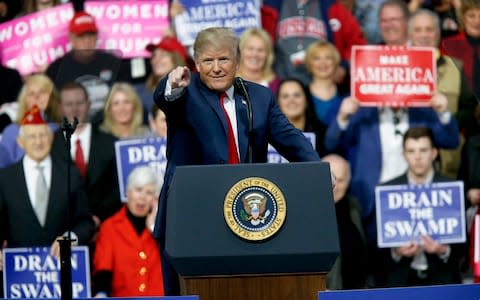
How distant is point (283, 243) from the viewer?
485 centimetres

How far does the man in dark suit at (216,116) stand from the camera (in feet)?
17.3

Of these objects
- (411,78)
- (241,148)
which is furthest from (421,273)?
(241,148)

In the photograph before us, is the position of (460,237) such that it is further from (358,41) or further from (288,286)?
(288,286)

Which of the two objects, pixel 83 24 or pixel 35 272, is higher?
pixel 83 24

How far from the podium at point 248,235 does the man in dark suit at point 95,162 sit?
434 centimetres

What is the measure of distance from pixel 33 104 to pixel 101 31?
703 millimetres

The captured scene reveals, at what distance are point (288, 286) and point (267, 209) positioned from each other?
0.28 metres

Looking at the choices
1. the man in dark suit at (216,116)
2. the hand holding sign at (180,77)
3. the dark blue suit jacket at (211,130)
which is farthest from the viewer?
the dark blue suit jacket at (211,130)

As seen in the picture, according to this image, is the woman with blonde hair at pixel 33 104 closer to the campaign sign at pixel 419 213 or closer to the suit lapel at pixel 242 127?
the campaign sign at pixel 419 213

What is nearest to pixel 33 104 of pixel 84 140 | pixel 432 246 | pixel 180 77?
pixel 84 140

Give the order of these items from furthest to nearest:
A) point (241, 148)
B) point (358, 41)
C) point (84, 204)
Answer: point (358, 41)
point (84, 204)
point (241, 148)

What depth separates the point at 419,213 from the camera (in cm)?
923

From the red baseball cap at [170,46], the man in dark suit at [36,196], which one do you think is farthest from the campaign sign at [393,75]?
the man in dark suit at [36,196]

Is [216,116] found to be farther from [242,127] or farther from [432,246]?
[432,246]
